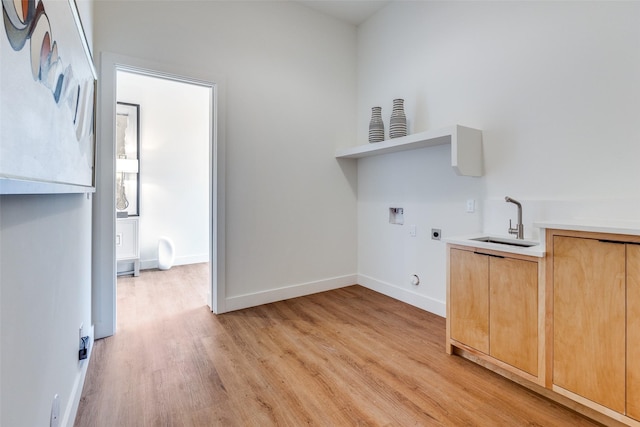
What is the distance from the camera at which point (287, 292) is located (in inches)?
131

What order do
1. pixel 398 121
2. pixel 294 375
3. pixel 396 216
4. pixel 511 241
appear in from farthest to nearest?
pixel 396 216
pixel 398 121
pixel 511 241
pixel 294 375

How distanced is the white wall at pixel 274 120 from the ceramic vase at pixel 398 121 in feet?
2.59

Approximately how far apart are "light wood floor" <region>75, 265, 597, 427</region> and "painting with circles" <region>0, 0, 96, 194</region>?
1.25 m

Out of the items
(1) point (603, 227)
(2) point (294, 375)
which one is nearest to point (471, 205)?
(1) point (603, 227)

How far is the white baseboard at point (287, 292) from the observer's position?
3.01m

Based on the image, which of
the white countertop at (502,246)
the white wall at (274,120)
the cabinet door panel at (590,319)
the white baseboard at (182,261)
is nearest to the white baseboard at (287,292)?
the white wall at (274,120)

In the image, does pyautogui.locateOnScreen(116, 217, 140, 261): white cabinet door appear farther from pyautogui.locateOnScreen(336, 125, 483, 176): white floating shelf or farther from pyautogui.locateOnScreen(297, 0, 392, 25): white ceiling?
→ pyautogui.locateOnScreen(336, 125, 483, 176): white floating shelf

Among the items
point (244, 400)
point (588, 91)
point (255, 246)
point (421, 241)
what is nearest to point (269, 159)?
point (255, 246)

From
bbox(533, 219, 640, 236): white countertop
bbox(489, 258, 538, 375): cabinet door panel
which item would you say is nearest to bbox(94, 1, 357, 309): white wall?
bbox(489, 258, 538, 375): cabinet door panel

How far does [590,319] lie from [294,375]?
5.39ft

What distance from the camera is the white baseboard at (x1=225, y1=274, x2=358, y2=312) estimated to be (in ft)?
9.86

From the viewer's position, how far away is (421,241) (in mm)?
3025

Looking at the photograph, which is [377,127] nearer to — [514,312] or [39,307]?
[514,312]

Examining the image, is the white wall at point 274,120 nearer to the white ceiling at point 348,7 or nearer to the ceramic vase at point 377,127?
the white ceiling at point 348,7
